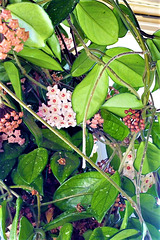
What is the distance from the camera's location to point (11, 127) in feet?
1.38

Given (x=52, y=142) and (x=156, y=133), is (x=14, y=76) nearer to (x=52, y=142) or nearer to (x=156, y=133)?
(x=52, y=142)

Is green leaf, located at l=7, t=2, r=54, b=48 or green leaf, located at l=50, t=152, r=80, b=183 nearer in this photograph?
green leaf, located at l=7, t=2, r=54, b=48

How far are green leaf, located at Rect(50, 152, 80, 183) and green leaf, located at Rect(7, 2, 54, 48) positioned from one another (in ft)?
0.53

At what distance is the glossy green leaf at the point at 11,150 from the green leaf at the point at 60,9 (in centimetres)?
17

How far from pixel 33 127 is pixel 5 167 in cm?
7

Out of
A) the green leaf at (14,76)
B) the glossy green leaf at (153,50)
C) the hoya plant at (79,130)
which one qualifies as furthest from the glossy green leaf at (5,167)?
the glossy green leaf at (153,50)

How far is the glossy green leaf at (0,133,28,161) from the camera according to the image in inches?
17.1

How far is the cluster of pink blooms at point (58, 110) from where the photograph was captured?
1.39ft

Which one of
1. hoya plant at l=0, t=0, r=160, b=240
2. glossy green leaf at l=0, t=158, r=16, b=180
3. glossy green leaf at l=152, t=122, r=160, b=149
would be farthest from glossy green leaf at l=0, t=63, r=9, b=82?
glossy green leaf at l=152, t=122, r=160, b=149

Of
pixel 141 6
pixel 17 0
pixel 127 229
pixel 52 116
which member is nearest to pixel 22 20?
pixel 17 0

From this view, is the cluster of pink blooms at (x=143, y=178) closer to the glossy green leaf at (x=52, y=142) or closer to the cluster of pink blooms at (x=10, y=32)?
the glossy green leaf at (x=52, y=142)

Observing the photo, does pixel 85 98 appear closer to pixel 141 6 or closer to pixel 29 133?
pixel 29 133

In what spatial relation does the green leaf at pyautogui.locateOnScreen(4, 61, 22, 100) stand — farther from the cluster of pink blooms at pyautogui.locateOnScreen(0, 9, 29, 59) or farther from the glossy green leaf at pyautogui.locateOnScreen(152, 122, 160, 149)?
the glossy green leaf at pyautogui.locateOnScreen(152, 122, 160, 149)

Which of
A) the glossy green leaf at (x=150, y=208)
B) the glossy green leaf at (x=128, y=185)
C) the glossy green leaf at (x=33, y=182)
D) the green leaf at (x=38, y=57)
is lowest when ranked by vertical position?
the glossy green leaf at (x=150, y=208)
